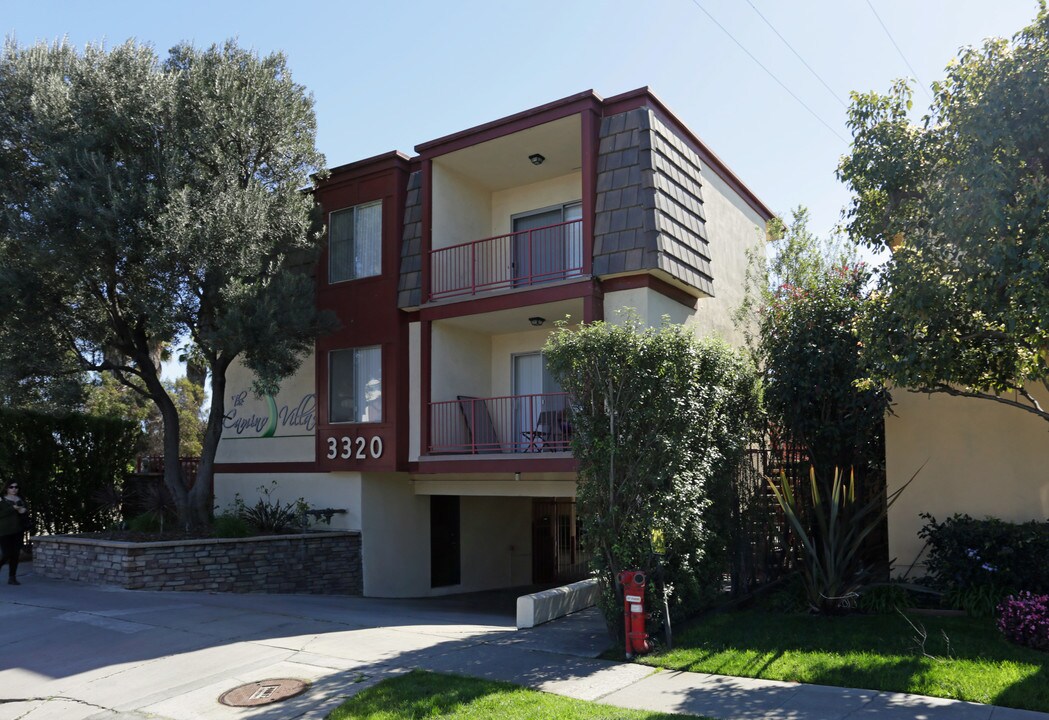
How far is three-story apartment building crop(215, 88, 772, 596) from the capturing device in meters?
13.8

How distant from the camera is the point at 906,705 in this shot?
6.54 meters

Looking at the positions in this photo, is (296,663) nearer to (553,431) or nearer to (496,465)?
(496,465)

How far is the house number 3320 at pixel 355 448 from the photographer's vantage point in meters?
15.7

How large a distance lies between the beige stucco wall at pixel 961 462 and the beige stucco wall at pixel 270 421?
10.9 metres

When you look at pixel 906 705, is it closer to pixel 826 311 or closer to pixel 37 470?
pixel 826 311

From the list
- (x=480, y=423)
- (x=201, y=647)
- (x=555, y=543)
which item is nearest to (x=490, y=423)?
(x=480, y=423)

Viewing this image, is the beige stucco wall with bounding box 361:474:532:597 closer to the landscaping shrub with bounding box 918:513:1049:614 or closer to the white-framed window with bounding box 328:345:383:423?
the white-framed window with bounding box 328:345:383:423

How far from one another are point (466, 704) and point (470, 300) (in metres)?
9.06

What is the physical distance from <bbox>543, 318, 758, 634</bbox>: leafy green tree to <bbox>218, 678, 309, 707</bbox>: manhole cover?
129 inches

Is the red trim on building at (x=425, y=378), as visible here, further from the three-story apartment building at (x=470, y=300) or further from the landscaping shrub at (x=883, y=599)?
the landscaping shrub at (x=883, y=599)

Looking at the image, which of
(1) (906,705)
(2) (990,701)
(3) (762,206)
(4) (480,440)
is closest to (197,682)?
(1) (906,705)

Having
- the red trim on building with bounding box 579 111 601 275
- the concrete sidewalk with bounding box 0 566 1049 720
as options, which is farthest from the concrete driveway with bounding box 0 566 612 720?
the red trim on building with bounding box 579 111 601 275

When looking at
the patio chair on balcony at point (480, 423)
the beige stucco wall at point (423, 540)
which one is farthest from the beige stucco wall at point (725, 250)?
the beige stucco wall at point (423, 540)

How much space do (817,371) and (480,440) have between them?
6.66m
